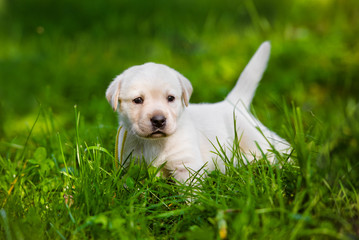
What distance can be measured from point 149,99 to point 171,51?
3953mm

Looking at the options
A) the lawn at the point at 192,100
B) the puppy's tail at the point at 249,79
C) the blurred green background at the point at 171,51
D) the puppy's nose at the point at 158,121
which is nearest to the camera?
the lawn at the point at 192,100

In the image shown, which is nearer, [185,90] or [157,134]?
[157,134]

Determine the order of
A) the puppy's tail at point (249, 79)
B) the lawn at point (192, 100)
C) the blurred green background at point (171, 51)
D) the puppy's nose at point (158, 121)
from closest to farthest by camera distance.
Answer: the lawn at point (192, 100) → the puppy's nose at point (158, 121) → the puppy's tail at point (249, 79) → the blurred green background at point (171, 51)

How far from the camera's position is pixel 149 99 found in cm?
267

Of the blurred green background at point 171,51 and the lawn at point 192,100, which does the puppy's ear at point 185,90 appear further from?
the blurred green background at point 171,51

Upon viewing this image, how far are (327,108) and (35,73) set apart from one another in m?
4.02

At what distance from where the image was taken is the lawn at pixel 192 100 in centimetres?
204

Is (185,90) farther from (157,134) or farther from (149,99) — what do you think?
(157,134)

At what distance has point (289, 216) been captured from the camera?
192 centimetres

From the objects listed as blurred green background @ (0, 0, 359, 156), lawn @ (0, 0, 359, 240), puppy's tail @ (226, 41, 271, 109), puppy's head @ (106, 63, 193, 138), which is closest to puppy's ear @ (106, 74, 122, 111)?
puppy's head @ (106, 63, 193, 138)

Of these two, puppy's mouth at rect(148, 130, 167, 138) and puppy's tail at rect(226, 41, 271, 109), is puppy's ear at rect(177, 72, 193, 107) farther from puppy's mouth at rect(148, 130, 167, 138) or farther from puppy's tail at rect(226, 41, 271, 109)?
puppy's tail at rect(226, 41, 271, 109)

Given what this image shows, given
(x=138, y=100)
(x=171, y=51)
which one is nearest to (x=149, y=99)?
(x=138, y=100)

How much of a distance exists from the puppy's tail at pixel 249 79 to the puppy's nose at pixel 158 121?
1.03m

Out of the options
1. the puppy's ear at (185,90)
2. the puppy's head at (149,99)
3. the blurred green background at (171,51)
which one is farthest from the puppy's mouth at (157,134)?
the blurred green background at (171,51)
